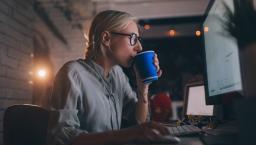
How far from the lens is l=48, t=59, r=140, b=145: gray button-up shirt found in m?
0.89

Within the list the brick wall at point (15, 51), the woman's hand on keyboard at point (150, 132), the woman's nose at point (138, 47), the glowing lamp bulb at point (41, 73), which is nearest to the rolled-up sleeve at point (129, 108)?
the woman's nose at point (138, 47)

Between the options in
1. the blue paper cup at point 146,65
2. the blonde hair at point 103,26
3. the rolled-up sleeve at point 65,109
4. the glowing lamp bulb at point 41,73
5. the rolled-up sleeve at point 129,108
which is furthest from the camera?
the glowing lamp bulb at point 41,73

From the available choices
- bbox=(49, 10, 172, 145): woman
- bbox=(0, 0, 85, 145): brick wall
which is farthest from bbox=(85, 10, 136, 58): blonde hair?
bbox=(0, 0, 85, 145): brick wall

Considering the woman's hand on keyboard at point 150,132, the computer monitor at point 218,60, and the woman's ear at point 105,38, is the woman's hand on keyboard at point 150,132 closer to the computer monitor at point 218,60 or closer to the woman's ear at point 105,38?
the computer monitor at point 218,60

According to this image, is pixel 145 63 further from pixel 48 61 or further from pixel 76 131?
pixel 48 61

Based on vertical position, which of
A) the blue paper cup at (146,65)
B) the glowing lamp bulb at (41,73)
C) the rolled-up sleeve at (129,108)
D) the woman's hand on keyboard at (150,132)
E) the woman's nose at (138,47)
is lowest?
the woman's hand on keyboard at (150,132)

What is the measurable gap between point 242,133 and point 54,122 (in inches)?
22.1

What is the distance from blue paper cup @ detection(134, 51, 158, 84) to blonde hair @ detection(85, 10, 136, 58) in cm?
19

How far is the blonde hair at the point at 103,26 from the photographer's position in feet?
4.05

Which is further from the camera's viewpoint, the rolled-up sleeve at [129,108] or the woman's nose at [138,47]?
the rolled-up sleeve at [129,108]

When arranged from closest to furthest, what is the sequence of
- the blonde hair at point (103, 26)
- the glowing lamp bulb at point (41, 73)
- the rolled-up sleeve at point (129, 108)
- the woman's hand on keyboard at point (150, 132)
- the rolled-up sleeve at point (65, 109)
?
the woman's hand on keyboard at point (150, 132)
the rolled-up sleeve at point (65, 109)
the blonde hair at point (103, 26)
the rolled-up sleeve at point (129, 108)
the glowing lamp bulb at point (41, 73)

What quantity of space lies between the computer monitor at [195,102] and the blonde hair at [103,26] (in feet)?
2.42

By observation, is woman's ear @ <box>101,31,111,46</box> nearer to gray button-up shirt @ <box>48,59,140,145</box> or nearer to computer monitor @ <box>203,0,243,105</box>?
gray button-up shirt @ <box>48,59,140,145</box>

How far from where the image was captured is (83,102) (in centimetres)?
109
